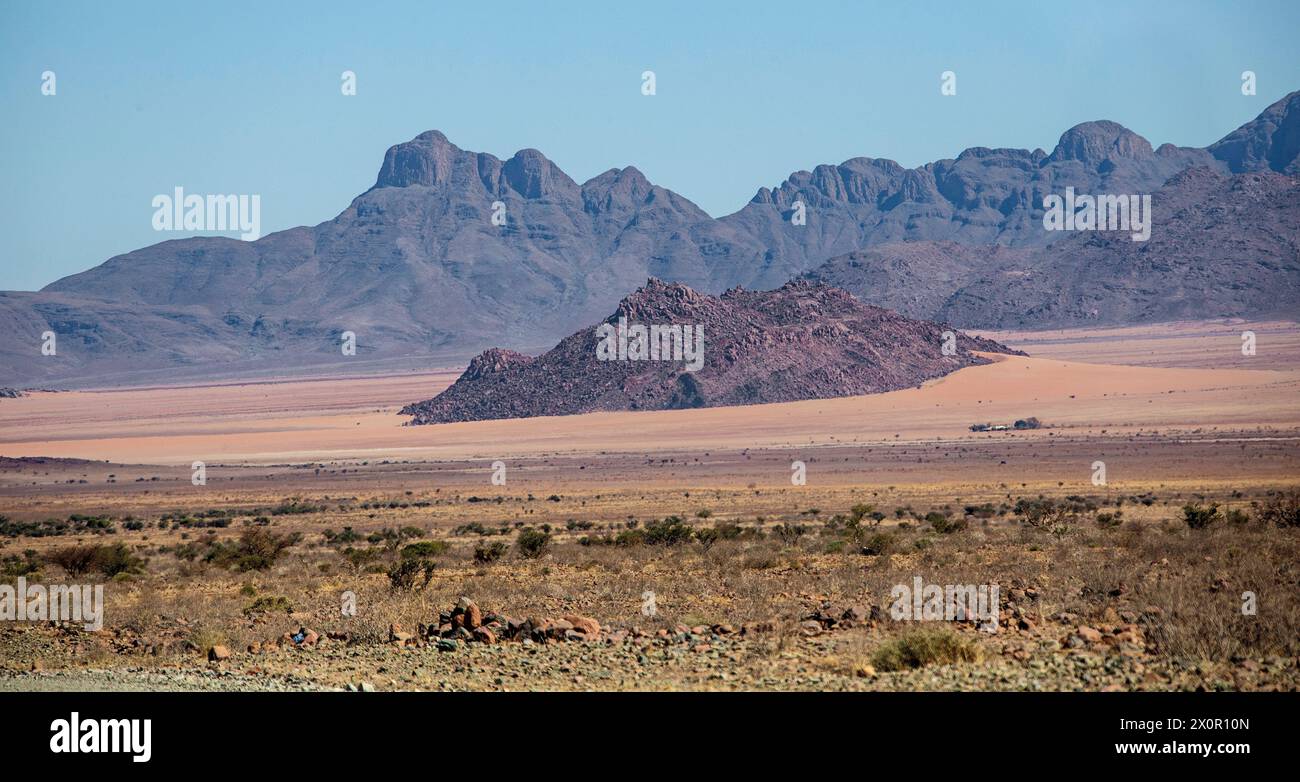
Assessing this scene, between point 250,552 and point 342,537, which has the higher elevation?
point 250,552

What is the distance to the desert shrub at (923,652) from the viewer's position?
39.4ft

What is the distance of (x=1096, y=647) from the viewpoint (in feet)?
40.9

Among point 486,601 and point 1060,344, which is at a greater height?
point 1060,344

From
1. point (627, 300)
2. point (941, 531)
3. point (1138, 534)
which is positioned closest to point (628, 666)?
point (1138, 534)

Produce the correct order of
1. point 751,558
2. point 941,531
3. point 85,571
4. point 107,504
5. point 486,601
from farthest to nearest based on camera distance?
point 107,504 → point 941,531 → point 85,571 → point 751,558 → point 486,601

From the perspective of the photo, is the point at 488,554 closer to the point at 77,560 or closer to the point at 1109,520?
the point at 77,560

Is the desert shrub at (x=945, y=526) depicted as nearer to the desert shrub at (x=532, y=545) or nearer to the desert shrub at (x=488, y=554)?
the desert shrub at (x=532, y=545)

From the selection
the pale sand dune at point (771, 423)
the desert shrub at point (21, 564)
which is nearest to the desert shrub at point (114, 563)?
the desert shrub at point (21, 564)

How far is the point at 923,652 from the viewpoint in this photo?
1203 centimetres

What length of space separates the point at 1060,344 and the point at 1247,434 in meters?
98.1

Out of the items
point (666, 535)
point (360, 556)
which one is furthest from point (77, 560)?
point (666, 535)

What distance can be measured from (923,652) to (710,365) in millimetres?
92794

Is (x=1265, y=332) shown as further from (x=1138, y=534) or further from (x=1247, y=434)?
(x=1138, y=534)

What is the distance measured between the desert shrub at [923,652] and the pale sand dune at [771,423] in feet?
217
